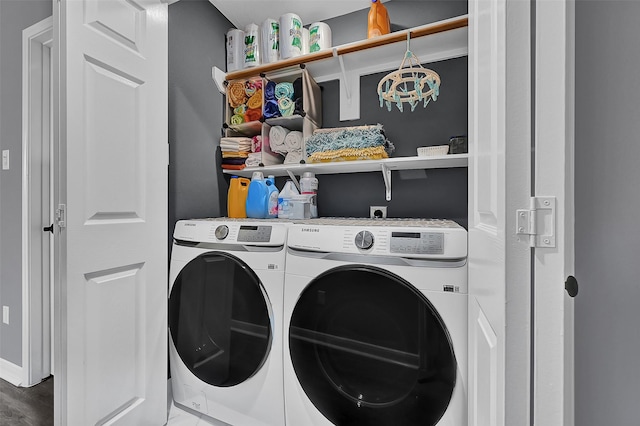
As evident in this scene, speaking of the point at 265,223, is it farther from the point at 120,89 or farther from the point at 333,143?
the point at 120,89

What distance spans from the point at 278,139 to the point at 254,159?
209 mm

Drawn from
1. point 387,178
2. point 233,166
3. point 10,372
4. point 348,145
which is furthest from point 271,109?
point 10,372

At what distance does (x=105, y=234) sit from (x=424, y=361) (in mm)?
1315

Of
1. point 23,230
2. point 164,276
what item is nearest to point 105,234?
point 164,276

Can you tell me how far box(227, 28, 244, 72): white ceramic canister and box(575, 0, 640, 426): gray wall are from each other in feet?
6.49

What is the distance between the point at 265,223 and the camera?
136cm

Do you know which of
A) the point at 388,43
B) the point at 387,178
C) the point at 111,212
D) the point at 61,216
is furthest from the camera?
the point at 387,178

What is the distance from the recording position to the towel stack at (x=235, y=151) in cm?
193

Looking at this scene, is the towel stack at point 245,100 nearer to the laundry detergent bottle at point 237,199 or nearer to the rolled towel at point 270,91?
the rolled towel at point 270,91

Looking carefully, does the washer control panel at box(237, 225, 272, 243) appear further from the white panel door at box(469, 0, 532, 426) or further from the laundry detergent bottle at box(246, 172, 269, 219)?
the white panel door at box(469, 0, 532, 426)

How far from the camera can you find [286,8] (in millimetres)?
1912

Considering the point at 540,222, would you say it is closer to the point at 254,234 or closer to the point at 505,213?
the point at 505,213

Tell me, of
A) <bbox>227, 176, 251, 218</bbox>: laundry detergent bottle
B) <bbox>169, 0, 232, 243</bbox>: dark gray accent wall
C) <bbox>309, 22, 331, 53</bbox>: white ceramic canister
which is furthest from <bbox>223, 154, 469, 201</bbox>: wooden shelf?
<bbox>309, 22, 331, 53</bbox>: white ceramic canister

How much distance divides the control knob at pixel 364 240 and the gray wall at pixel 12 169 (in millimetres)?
2191
